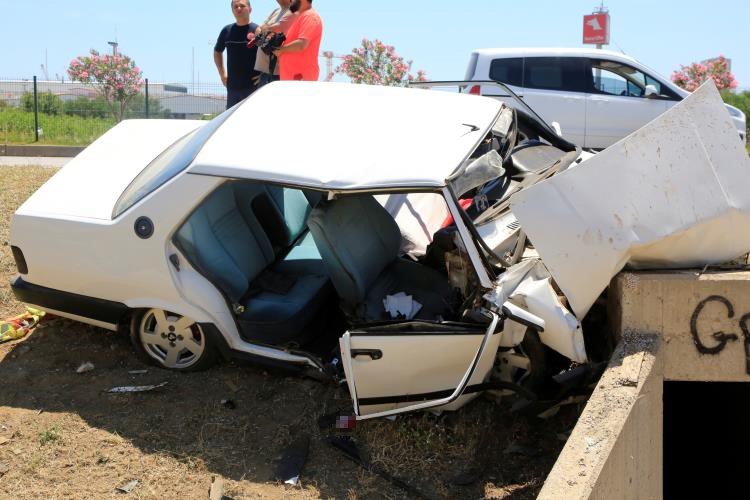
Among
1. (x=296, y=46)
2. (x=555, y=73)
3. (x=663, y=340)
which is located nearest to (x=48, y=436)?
(x=663, y=340)

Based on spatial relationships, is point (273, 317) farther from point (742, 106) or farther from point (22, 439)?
point (742, 106)

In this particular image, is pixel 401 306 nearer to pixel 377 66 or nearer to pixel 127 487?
pixel 127 487

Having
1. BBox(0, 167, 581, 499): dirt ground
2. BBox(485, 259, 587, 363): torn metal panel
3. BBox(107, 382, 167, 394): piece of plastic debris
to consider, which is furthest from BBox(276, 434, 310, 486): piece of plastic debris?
BBox(485, 259, 587, 363): torn metal panel

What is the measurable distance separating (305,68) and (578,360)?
4.27 meters

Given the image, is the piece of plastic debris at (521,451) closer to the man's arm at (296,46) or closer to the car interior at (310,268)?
the car interior at (310,268)

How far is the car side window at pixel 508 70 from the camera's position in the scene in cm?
1118

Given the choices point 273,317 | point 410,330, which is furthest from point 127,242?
point 410,330

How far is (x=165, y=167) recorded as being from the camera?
4.12 metres

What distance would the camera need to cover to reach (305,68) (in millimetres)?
6672

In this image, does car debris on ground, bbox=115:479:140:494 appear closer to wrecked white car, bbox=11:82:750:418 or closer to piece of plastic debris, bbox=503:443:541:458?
wrecked white car, bbox=11:82:750:418

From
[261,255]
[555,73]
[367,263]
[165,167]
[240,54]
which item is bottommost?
[261,255]

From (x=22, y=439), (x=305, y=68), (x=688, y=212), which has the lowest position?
(x=22, y=439)

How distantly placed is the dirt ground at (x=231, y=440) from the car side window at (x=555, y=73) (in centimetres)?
818

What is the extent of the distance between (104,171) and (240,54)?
274cm
